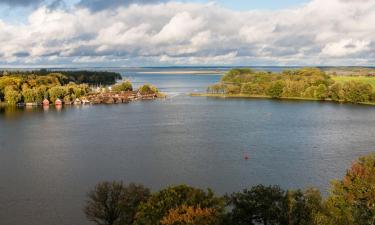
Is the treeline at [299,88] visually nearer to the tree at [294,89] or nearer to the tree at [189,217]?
the tree at [294,89]

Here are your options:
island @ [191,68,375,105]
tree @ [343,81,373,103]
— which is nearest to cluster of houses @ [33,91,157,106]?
island @ [191,68,375,105]

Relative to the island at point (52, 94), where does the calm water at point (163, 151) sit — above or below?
below

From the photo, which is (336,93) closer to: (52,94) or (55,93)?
(55,93)

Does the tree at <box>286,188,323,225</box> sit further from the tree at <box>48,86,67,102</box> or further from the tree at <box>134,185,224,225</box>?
the tree at <box>48,86,67,102</box>

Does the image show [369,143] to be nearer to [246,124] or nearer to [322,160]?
[322,160]

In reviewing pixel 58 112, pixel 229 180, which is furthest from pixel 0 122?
pixel 229 180

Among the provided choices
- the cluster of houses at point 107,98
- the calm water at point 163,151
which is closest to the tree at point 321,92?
the calm water at point 163,151

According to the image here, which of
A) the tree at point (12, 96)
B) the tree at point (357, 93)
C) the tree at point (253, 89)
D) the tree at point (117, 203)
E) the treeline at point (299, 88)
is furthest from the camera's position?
the tree at point (253, 89)

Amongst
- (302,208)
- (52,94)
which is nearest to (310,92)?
(52,94)
